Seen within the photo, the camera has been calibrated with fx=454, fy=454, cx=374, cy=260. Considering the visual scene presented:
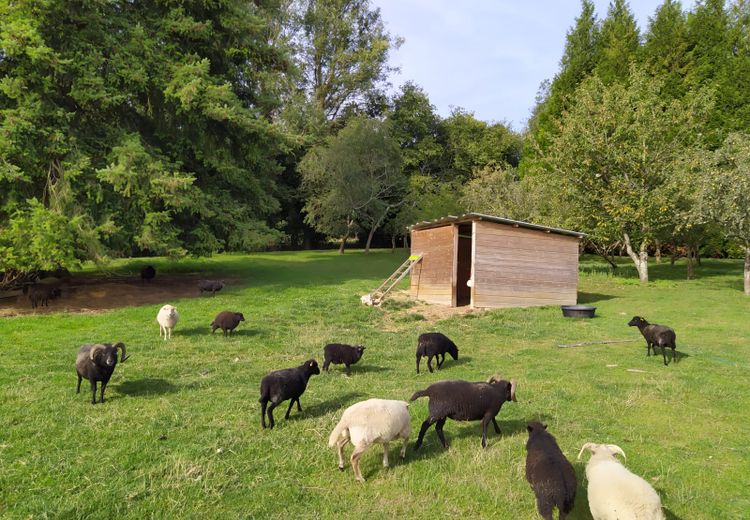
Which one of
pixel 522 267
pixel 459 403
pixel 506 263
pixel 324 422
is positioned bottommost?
pixel 324 422

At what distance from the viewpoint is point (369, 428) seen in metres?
5.38

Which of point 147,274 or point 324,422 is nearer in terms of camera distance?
point 324,422

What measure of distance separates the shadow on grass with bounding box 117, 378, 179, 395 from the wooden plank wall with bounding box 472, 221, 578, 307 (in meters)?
14.0

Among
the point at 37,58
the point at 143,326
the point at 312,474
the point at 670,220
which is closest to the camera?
the point at 312,474

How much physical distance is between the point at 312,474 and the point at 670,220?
29545 millimetres

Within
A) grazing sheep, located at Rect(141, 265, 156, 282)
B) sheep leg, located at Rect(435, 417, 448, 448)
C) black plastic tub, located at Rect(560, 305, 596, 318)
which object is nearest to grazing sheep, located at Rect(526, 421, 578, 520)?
sheep leg, located at Rect(435, 417, 448, 448)

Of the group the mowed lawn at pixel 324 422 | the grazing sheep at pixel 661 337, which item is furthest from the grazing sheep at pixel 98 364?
the grazing sheep at pixel 661 337

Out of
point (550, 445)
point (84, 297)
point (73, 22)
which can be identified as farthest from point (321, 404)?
point (73, 22)

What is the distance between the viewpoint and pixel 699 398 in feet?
27.7

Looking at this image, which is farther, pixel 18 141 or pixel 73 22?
pixel 73 22

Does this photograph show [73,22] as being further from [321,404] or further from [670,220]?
[670,220]

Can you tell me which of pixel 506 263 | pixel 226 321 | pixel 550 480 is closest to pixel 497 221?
pixel 506 263

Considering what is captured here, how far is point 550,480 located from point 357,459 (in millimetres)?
2145

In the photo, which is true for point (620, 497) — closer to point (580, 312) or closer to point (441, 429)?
point (441, 429)
